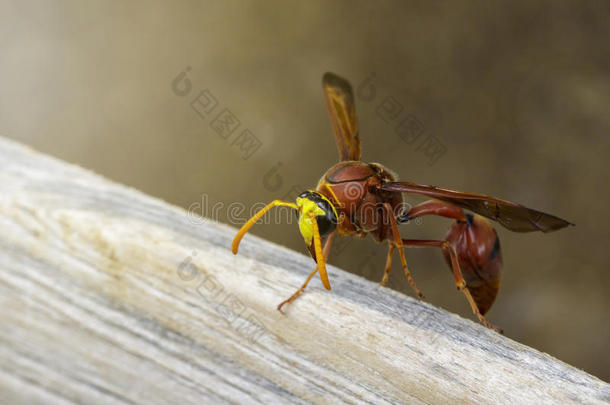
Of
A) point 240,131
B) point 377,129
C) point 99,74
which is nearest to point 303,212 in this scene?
point 240,131

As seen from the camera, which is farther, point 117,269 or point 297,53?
point 297,53

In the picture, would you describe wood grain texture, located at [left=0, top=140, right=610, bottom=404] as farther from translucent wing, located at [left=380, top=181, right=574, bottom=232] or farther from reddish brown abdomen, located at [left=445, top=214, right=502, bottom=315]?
reddish brown abdomen, located at [left=445, top=214, right=502, bottom=315]

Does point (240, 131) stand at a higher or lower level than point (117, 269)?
higher

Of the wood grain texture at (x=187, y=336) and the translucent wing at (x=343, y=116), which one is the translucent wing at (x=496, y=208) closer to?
the translucent wing at (x=343, y=116)

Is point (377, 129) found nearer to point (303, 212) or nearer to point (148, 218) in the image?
point (303, 212)

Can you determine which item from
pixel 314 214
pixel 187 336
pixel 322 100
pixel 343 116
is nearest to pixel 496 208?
pixel 314 214

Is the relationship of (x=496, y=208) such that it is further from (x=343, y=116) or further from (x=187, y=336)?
(x=187, y=336)
